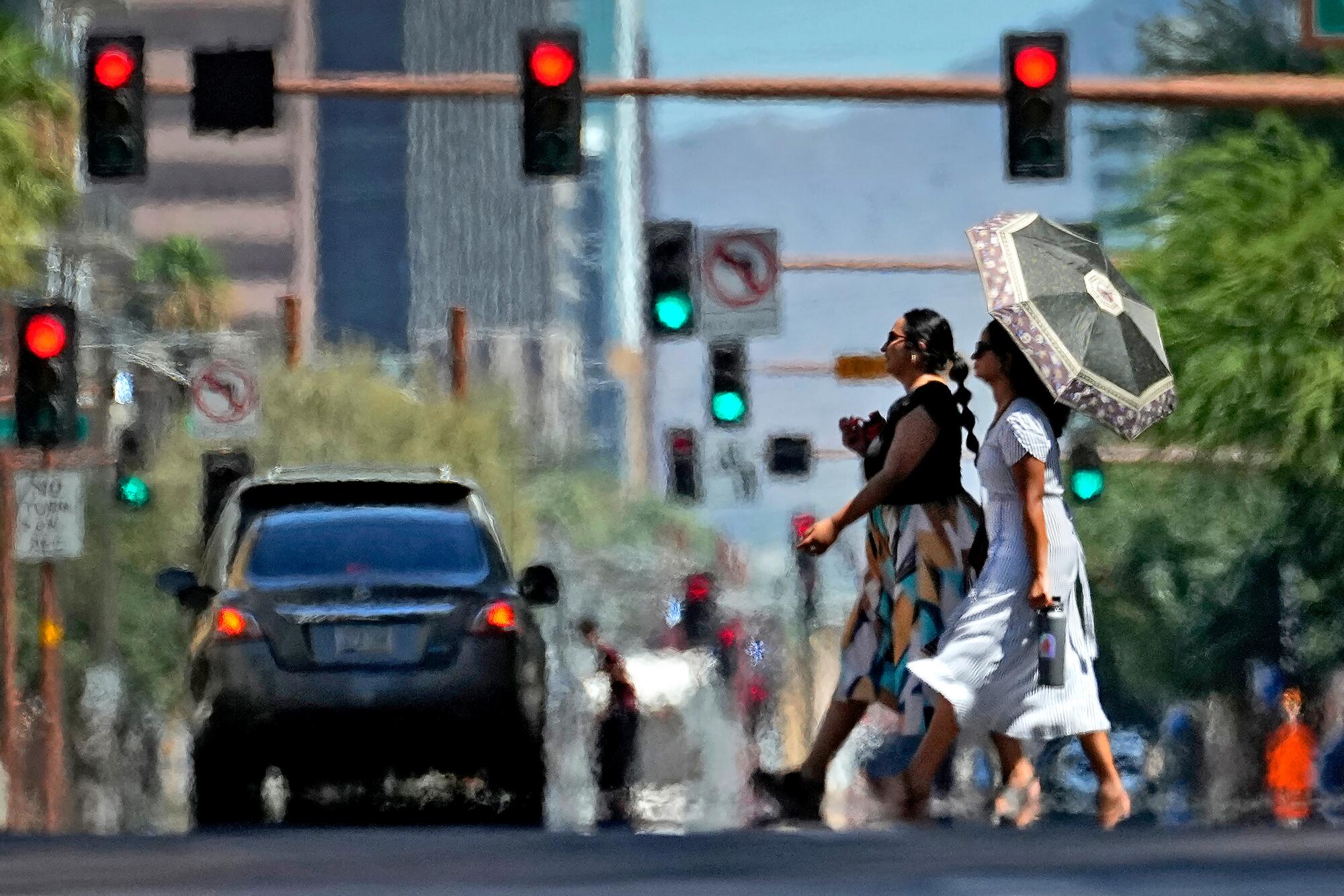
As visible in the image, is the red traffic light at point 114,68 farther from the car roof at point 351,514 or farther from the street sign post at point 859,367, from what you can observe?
the street sign post at point 859,367

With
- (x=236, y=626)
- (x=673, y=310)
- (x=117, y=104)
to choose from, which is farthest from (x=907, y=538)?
(x=673, y=310)

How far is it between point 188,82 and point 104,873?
12672mm

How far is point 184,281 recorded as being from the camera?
9894 cm

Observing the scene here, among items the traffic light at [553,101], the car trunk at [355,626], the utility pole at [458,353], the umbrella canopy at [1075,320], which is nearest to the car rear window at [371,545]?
the car trunk at [355,626]

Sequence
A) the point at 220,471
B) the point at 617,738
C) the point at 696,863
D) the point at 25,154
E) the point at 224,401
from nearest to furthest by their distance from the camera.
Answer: the point at 696,863 → the point at 617,738 → the point at 25,154 → the point at 220,471 → the point at 224,401

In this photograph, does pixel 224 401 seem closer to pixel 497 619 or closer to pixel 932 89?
pixel 932 89

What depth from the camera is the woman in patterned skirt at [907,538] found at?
11328 millimetres

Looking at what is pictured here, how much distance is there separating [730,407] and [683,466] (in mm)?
11024

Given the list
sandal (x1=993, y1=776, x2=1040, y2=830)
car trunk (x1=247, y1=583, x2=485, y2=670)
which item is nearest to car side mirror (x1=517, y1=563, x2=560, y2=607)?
car trunk (x1=247, y1=583, x2=485, y2=670)

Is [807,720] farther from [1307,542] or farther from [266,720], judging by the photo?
[266,720]

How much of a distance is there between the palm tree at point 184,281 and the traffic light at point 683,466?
51.4 m

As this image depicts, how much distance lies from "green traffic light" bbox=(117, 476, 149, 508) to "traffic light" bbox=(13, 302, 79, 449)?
1056 cm

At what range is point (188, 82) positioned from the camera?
19.1m

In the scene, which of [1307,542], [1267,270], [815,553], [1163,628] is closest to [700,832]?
[815,553]
